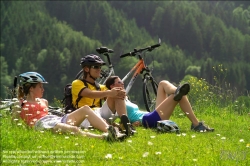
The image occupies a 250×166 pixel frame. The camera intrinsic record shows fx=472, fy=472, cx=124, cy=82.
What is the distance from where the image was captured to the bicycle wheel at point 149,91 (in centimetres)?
916

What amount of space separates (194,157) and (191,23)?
617 feet

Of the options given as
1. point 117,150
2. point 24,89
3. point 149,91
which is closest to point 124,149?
point 117,150

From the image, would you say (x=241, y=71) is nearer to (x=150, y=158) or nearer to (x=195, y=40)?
(x=195, y=40)

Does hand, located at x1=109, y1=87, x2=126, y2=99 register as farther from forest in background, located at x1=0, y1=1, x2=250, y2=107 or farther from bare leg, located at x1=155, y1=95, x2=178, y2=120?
forest in background, located at x1=0, y1=1, x2=250, y2=107

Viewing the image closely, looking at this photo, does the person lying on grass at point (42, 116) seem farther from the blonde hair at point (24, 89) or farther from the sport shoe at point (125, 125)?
the sport shoe at point (125, 125)

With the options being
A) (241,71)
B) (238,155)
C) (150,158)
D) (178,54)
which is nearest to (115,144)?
(150,158)

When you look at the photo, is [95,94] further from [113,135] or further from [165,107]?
[113,135]

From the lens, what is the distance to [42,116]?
621cm

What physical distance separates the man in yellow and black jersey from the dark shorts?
0.47 metres

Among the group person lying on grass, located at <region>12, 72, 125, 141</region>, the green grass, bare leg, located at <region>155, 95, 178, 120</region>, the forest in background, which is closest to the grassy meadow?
the green grass

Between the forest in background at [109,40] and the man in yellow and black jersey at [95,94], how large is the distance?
108 m

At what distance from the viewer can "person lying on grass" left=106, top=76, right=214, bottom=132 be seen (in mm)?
6532

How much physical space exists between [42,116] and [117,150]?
1.73 meters

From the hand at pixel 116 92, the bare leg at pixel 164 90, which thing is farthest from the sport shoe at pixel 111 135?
the bare leg at pixel 164 90
